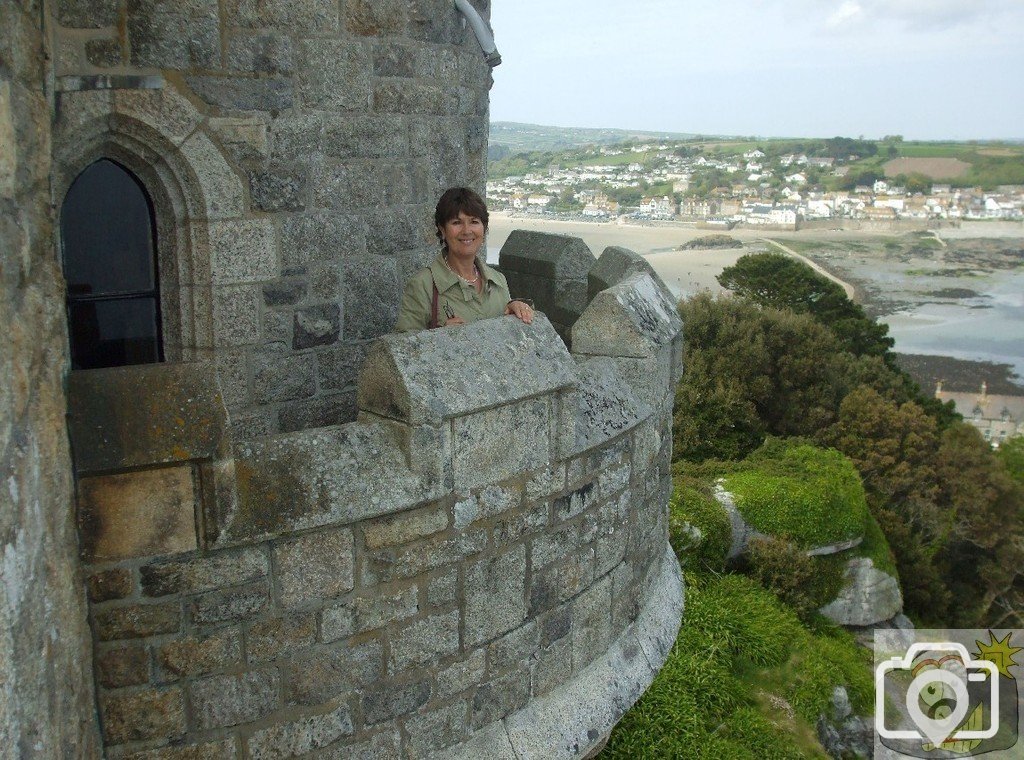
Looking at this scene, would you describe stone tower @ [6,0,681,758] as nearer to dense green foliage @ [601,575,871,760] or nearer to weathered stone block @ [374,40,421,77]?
weathered stone block @ [374,40,421,77]

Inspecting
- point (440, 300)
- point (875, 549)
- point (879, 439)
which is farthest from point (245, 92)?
point (879, 439)

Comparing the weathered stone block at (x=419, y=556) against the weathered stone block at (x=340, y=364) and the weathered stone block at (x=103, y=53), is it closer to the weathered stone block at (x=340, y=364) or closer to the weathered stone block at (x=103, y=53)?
the weathered stone block at (x=340, y=364)

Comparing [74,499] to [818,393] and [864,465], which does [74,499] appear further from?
[818,393]

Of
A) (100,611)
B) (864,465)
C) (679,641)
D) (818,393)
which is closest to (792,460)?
(864,465)

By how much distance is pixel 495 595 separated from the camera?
3.86m

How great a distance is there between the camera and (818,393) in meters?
24.8

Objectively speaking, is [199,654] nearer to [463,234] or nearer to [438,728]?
[438,728]

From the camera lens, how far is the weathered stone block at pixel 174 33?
3.97 m

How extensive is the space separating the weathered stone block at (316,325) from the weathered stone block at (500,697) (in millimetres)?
1865

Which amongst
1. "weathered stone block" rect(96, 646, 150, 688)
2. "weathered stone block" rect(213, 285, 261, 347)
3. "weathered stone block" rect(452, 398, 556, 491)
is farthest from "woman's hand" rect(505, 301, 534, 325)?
"weathered stone block" rect(96, 646, 150, 688)

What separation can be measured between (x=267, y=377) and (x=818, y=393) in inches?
872

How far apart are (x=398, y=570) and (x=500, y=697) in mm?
895

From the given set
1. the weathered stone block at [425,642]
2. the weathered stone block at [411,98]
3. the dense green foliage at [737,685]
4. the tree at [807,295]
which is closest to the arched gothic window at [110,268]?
the weathered stone block at [411,98]

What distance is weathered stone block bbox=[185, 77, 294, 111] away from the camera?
13.7 feet
